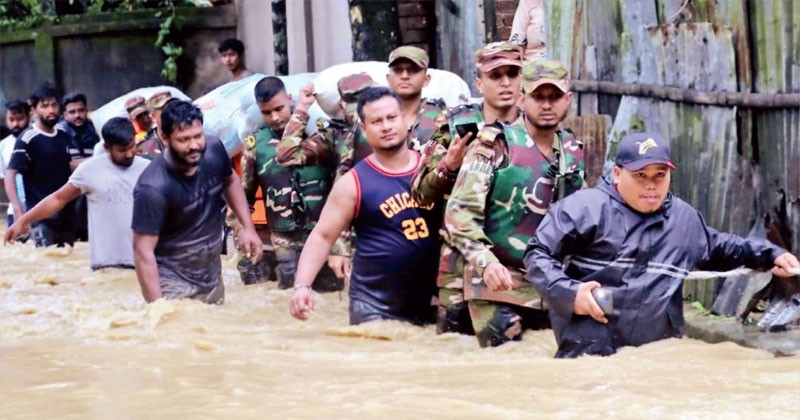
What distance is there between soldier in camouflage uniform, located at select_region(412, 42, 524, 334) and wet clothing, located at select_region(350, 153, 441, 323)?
197 millimetres

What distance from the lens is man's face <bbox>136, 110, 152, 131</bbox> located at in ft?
38.1

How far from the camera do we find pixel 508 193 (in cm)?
665

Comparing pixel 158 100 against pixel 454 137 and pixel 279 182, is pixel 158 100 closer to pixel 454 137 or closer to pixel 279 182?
pixel 279 182

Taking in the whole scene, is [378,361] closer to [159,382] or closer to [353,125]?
[159,382]

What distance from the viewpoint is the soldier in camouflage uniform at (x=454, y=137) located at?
6965 millimetres

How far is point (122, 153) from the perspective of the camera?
382 inches

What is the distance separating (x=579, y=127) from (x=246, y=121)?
341 centimetres

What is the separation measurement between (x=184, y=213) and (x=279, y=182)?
1796 mm

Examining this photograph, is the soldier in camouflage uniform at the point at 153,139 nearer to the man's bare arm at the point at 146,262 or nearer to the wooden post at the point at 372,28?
the wooden post at the point at 372,28

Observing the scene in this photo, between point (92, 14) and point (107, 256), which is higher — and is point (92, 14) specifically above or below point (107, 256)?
above

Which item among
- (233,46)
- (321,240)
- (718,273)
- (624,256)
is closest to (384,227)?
(321,240)

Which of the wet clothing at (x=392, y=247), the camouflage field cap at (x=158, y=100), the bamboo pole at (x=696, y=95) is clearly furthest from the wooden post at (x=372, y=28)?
the wet clothing at (x=392, y=247)

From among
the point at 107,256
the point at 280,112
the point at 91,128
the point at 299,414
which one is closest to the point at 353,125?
the point at 280,112

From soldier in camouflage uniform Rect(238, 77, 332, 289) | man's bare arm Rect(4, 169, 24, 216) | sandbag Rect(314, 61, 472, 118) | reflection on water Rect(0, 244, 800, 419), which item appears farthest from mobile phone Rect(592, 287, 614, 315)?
man's bare arm Rect(4, 169, 24, 216)
